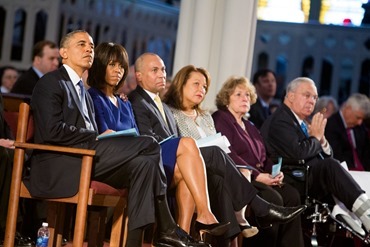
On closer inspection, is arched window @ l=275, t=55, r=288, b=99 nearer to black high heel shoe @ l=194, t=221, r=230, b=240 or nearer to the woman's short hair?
the woman's short hair

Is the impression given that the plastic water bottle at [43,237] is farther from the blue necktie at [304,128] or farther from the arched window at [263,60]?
the arched window at [263,60]

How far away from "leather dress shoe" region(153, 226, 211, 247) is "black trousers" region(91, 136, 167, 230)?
241mm

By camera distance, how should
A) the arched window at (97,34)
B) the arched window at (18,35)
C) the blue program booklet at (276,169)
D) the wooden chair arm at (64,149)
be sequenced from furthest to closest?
the arched window at (97,34) < the arched window at (18,35) < the blue program booklet at (276,169) < the wooden chair arm at (64,149)

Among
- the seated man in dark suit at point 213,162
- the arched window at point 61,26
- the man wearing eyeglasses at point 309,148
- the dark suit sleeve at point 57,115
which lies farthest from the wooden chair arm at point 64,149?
the arched window at point 61,26

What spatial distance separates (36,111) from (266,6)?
9.71 metres

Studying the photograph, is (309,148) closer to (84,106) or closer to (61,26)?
(84,106)

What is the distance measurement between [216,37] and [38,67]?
1.66 metres

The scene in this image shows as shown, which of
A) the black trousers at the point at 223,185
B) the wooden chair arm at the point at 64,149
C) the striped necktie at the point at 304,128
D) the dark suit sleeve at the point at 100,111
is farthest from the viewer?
the striped necktie at the point at 304,128

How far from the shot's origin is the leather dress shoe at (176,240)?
18.7 ft

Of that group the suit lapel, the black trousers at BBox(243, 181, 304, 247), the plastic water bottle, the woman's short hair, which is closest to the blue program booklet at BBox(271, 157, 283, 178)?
the black trousers at BBox(243, 181, 304, 247)

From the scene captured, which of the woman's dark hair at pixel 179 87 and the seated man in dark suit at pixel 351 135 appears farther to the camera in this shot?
the seated man in dark suit at pixel 351 135

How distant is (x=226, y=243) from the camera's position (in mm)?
6289

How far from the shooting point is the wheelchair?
23.6ft

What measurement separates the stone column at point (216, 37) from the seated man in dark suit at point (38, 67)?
1145 mm
